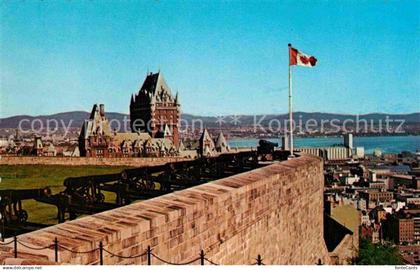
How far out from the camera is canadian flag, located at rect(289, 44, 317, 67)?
1195 cm

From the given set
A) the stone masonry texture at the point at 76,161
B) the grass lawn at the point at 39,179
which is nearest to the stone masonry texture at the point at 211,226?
the grass lawn at the point at 39,179

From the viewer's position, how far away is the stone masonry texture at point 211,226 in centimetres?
444

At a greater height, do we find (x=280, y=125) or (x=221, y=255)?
(x=280, y=125)

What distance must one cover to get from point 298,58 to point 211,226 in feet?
21.5

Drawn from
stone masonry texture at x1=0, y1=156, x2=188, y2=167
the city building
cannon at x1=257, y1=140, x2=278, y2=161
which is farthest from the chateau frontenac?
cannon at x1=257, y1=140, x2=278, y2=161

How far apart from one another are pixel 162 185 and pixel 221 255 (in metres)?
2.77

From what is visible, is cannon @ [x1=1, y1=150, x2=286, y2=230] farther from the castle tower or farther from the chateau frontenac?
the castle tower

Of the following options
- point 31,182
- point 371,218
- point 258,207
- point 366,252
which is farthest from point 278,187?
point 371,218

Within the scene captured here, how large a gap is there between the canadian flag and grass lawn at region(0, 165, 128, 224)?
4.91 m

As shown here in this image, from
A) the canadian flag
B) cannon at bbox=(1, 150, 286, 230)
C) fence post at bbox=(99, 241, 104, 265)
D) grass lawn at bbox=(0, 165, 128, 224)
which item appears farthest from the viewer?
the canadian flag

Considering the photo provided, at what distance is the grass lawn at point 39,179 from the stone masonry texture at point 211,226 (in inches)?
108

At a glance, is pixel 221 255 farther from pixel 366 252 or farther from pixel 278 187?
pixel 366 252

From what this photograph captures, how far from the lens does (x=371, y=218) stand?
40.7 meters

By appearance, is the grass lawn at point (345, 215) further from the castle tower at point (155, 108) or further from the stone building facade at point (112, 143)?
the castle tower at point (155, 108)
